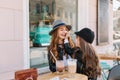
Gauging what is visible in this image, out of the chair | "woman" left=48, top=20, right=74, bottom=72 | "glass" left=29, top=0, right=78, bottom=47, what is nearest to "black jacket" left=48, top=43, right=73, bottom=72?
"woman" left=48, top=20, right=74, bottom=72

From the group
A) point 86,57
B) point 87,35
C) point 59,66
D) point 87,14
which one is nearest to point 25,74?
point 59,66

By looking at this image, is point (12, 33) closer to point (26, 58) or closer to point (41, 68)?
point (26, 58)

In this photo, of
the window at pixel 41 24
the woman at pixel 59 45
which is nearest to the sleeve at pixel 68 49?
the woman at pixel 59 45

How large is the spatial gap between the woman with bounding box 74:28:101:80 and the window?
31.1 inches

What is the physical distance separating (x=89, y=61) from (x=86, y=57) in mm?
50

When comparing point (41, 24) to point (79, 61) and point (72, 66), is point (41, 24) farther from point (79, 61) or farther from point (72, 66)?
point (72, 66)

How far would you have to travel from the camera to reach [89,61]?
92.8 inches

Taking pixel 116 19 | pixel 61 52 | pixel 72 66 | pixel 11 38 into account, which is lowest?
pixel 72 66

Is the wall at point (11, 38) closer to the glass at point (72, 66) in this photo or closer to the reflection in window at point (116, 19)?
the glass at point (72, 66)

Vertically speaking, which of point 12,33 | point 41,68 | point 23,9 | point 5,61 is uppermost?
point 23,9

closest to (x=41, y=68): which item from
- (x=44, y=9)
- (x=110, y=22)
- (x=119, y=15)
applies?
(x=44, y=9)

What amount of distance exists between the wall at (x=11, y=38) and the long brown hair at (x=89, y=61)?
0.68 m

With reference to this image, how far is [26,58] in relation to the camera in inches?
105

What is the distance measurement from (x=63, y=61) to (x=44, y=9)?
123 centimetres
